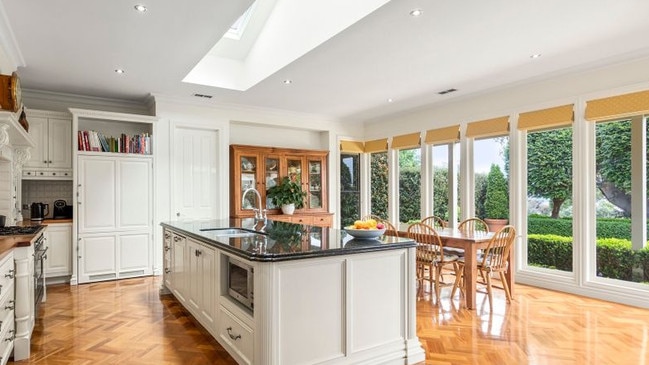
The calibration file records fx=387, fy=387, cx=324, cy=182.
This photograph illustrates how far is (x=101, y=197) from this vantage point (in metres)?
5.09

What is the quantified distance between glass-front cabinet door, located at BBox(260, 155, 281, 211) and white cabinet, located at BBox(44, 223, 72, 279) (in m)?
2.78

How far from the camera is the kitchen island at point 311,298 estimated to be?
2.17 metres

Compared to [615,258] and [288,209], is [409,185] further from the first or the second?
[615,258]

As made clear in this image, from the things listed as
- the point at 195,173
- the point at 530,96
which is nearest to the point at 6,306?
the point at 195,173

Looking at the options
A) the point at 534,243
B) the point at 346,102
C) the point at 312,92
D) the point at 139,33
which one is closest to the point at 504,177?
the point at 534,243

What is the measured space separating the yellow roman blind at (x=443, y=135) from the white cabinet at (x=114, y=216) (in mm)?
4193

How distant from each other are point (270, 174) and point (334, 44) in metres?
3.37

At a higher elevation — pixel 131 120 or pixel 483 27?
pixel 483 27

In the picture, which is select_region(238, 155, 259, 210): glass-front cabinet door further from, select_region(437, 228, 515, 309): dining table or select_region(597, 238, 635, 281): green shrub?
select_region(597, 238, 635, 281): green shrub

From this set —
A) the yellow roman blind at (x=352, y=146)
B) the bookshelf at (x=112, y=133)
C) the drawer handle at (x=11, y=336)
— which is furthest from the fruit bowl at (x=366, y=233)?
the yellow roman blind at (x=352, y=146)

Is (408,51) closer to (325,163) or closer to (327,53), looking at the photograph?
(327,53)

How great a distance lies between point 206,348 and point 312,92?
3.55 metres

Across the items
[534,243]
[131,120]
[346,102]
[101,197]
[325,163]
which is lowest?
[534,243]

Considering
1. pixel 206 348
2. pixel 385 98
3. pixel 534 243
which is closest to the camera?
pixel 206 348
